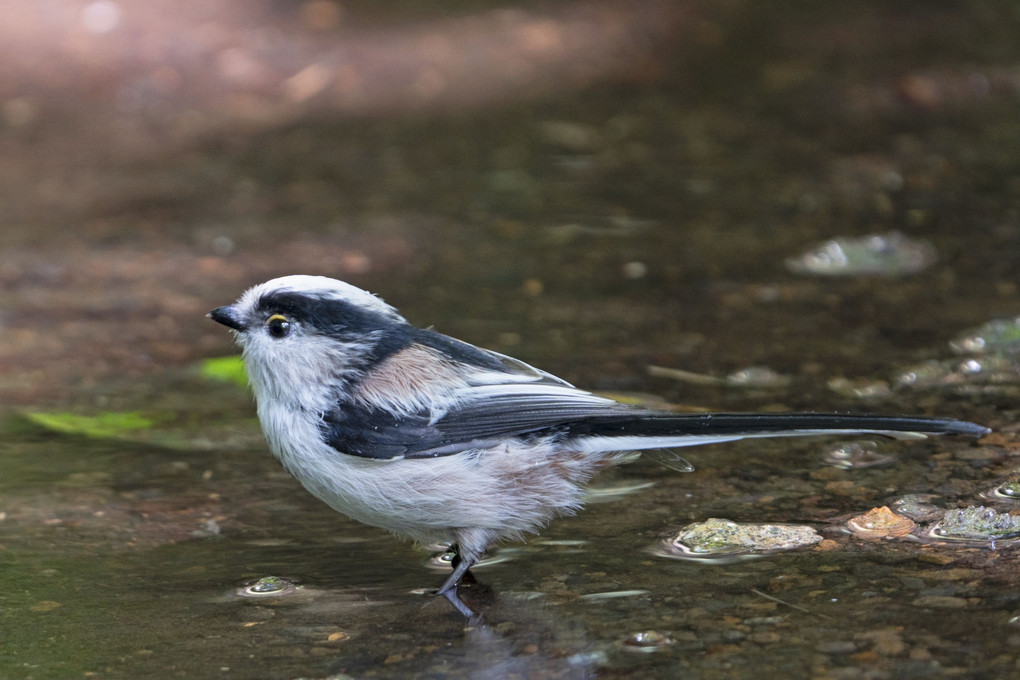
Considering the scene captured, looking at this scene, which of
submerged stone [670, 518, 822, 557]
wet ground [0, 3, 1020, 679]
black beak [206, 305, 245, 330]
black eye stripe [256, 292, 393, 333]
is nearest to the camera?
wet ground [0, 3, 1020, 679]

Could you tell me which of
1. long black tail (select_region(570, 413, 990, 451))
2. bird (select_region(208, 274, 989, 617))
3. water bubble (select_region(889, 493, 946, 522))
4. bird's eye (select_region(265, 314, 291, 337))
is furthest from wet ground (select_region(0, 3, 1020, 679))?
bird's eye (select_region(265, 314, 291, 337))

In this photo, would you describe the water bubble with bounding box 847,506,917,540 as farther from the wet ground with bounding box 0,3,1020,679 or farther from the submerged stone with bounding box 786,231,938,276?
the submerged stone with bounding box 786,231,938,276

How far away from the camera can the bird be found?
3723mm

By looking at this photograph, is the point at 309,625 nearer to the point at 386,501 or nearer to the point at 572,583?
the point at 386,501

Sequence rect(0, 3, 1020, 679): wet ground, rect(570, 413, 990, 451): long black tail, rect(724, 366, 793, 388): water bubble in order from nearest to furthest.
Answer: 1. rect(0, 3, 1020, 679): wet ground
2. rect(570, 413, 990, 451): long black tail
3. rect(724, 366, 793, 388): water bubble

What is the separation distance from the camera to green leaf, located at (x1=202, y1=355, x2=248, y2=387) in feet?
18.9

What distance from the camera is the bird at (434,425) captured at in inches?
147

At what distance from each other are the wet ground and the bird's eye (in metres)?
0.79

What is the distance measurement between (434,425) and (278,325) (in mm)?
667

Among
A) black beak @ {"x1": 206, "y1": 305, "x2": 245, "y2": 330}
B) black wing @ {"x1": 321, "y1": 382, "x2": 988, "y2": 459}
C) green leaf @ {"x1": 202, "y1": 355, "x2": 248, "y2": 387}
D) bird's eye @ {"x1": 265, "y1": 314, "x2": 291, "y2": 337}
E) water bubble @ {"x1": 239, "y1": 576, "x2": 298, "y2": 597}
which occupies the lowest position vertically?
water bubble @ {"x1": 239, "y1": 576, "x2": 298, "y2": 597}

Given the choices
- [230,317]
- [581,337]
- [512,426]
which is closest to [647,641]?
[512,426]

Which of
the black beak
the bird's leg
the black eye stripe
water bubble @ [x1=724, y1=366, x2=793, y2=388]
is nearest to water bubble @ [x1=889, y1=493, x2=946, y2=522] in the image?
water bubble @ [x1=724, y1=366, x2=793, y2=388]

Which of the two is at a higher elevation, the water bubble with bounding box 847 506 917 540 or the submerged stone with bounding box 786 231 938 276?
the submerged stone with bounding box 786 231 938 276

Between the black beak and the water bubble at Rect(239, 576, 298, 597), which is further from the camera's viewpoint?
the black beak
